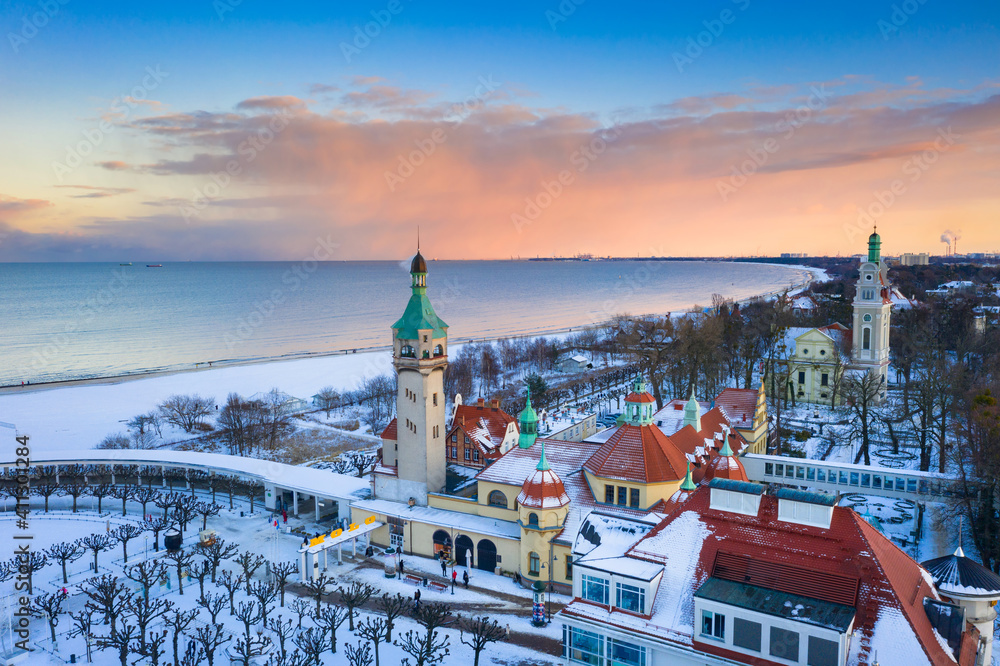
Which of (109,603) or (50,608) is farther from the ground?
(109,603)

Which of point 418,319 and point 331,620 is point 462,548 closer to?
point 331,620

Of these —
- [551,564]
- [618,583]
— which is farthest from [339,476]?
[618,583]

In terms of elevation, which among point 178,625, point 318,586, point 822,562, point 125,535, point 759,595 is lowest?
point 318,586

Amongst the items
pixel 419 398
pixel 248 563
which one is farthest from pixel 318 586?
pixel 419 398

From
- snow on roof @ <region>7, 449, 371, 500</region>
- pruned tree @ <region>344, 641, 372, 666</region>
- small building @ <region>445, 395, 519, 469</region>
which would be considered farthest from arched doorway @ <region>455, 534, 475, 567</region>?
small building @ <region>445, 395, 519, 469</region>

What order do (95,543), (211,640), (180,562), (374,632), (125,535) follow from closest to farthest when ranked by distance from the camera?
(374,632) < (211,640) < (180,562) < (95,543) < (125,535)

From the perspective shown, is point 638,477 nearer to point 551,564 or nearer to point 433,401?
point 551,564

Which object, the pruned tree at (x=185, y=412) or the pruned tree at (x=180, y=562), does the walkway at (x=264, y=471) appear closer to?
the pruned tree at (x=180, y=562)
